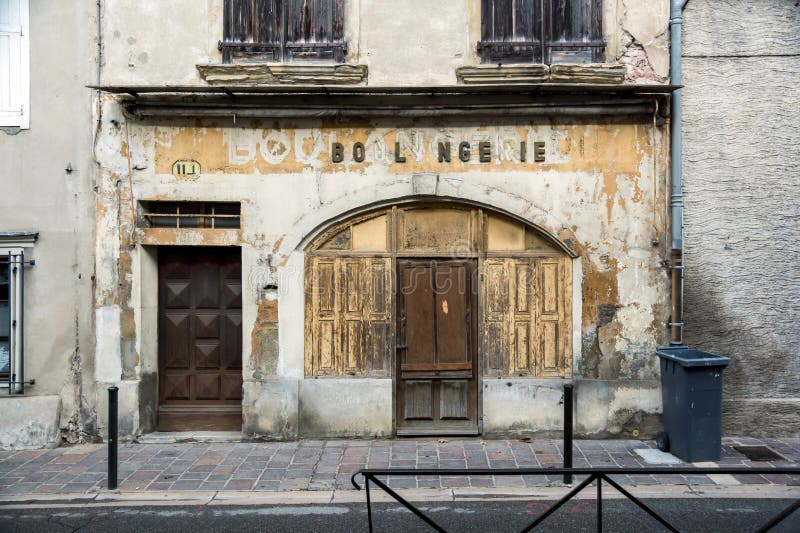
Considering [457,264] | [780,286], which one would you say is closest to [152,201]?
[457,264]

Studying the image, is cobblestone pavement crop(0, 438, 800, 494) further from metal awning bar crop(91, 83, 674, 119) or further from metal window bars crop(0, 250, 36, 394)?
metal awning bar crop(91, 83, 674, 119)

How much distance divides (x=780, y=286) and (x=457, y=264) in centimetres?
406

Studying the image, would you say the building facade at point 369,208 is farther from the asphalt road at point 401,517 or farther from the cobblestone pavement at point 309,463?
the asphalt road at point 401,517

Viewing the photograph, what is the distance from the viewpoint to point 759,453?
6773mm

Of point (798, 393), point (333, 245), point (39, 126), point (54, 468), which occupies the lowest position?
point (54, 468)

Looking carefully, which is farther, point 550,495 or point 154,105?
point 154,105

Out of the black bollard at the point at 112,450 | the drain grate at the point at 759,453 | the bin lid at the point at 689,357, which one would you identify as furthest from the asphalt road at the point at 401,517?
the bin lid at the point at 689,357

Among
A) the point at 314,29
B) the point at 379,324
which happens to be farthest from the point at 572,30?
the point at 379,324

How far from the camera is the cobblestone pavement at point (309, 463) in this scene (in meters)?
5.93

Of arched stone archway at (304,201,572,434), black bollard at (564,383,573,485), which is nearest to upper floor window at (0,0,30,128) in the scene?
arched stone archway at (304,201,572,434)

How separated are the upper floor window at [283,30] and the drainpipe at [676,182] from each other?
404 cm

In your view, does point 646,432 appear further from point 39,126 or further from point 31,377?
point 39,126

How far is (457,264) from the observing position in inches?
298

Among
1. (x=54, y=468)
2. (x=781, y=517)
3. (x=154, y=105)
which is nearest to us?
(x=781, y=517)
